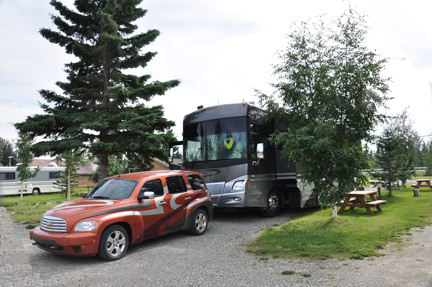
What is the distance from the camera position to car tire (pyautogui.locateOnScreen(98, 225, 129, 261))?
19.8 ft

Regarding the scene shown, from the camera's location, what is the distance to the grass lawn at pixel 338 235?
6.48 metres

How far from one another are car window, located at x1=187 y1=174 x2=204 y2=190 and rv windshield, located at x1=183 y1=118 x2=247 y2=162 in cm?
152

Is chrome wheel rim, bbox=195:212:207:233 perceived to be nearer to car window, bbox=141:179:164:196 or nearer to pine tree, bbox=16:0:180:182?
car window, bbox=141:179:164:196

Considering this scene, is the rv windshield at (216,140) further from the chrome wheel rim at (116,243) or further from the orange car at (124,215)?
the chrome wheel rim at (116,243)

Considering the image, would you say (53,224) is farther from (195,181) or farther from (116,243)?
(195,181)

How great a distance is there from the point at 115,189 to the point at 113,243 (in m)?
1.37

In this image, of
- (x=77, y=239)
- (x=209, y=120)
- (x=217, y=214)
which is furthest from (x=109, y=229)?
(x=217, y=214)

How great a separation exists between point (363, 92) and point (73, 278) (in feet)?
26.7

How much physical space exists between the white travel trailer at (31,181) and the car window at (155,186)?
22133 mm

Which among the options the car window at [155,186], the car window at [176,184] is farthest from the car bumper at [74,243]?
the car window at [176,184]

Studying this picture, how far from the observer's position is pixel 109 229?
6.15 metres

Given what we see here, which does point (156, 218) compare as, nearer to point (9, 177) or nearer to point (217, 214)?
point (217, 214)

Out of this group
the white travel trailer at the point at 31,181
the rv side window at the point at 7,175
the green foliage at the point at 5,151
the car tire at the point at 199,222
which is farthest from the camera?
the green foliage at the point at 5,151

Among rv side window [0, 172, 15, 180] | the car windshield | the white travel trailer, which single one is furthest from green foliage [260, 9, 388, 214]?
rv side window [0, 172, 15, 180]
